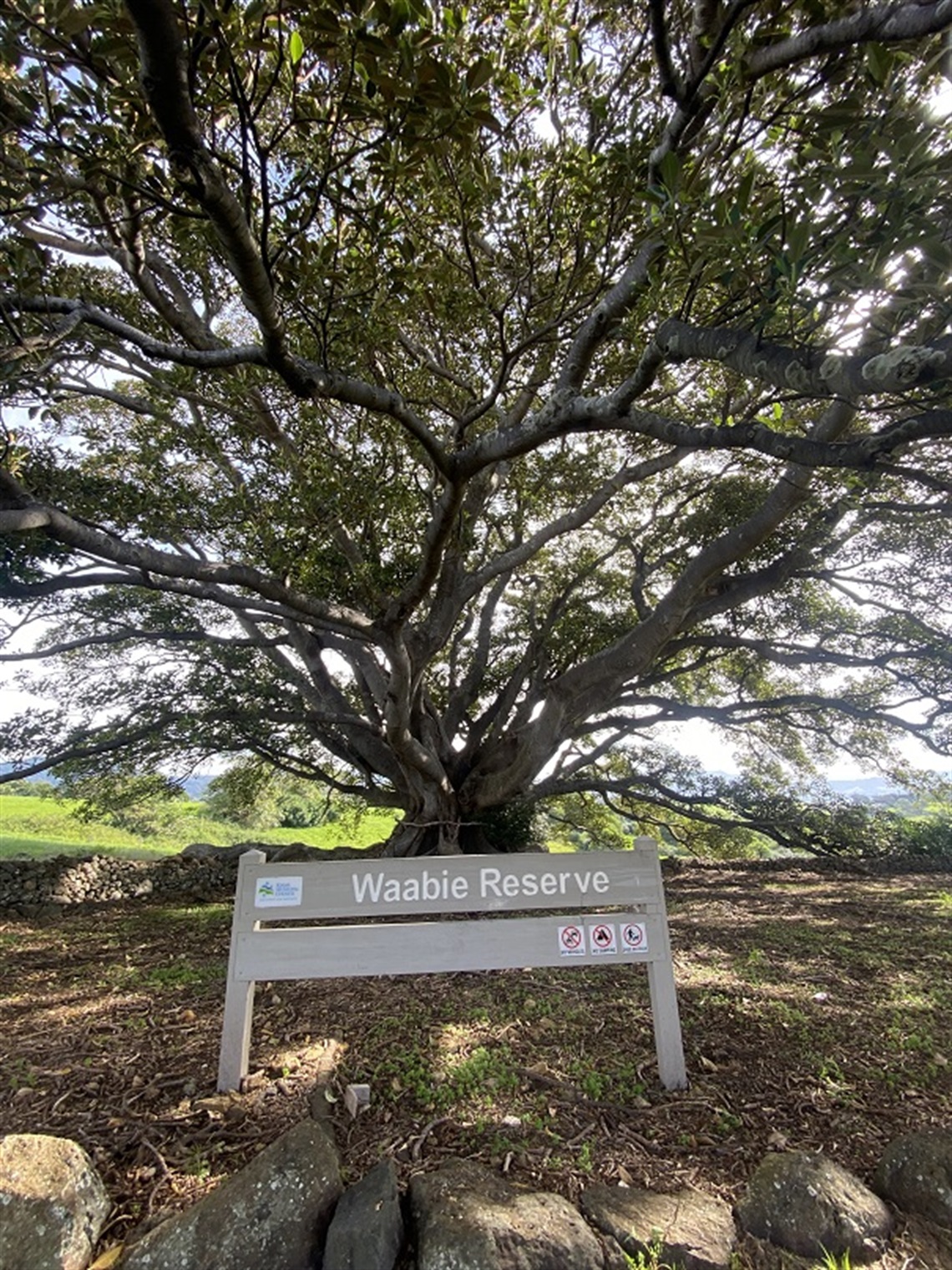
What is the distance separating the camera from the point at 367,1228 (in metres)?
1.63

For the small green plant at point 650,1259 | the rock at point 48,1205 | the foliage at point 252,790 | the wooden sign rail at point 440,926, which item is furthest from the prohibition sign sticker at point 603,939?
the foliage at point 252,790

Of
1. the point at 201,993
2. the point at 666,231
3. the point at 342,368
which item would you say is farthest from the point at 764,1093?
the point at 342,368

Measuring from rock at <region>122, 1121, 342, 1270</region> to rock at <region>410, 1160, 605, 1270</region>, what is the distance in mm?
273

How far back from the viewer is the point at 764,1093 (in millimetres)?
2346

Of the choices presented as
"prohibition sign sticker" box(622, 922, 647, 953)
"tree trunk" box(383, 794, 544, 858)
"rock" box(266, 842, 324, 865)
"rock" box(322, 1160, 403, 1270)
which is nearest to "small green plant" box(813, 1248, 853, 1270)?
"prohibition sign sticker" box(622, 922, 647, 953)

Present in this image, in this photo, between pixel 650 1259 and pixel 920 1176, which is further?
pixel 920 1176

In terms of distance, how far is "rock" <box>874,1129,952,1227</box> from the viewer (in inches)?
69.5

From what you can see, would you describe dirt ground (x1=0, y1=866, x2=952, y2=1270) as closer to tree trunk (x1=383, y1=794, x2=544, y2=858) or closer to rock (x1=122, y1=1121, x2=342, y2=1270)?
rock (x1=122, y1=1121, x2=342, y2=1270)

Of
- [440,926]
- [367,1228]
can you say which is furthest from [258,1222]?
[440,926]

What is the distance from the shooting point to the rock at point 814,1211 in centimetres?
167

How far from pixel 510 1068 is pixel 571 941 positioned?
1.95ft

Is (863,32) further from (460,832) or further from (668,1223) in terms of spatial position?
(460,832)

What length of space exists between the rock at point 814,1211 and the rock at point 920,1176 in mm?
69

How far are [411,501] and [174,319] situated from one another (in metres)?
1.96
